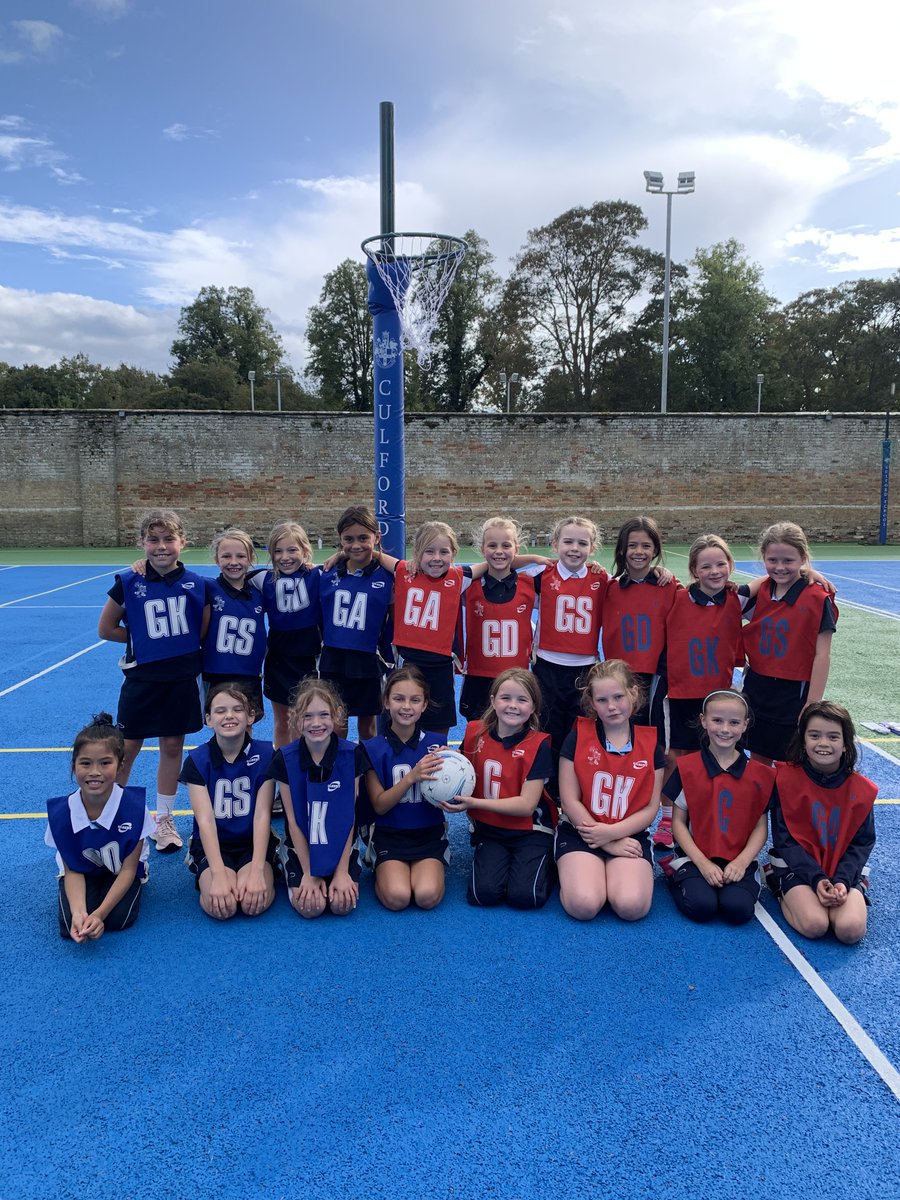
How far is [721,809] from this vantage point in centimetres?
374

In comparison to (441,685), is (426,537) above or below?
above

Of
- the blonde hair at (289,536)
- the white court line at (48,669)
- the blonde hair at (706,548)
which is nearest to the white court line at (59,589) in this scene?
the white court line at (48,669)

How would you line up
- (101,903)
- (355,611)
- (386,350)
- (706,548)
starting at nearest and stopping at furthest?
(101,903), (706,548), (355,611), (386,350)

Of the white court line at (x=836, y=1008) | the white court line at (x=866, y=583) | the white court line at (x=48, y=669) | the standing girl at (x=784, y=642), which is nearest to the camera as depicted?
the white court line at (x=836, y=1008)

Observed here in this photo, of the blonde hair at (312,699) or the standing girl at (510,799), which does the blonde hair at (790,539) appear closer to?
the standing girl at (510,799)

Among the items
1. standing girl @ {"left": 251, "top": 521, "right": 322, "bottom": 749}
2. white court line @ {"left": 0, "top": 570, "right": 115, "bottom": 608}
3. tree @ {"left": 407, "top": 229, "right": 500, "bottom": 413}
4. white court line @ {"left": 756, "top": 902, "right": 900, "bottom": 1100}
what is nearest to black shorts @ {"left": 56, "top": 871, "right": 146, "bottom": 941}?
standing girl @ {"left": 251, "top": 521, "right": 322, "bottom": 749}

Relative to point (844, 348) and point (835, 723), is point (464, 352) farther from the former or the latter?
point (835, 723)

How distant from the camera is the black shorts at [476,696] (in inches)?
179

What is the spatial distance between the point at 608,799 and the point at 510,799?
475 mm

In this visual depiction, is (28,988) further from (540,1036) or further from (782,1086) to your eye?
(782,1086)

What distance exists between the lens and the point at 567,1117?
2.49 m

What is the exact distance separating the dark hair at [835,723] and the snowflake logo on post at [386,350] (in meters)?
3.87

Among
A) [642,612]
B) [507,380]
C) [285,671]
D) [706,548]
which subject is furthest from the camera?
[507,380]

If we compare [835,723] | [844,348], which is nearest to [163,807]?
[835,723]
